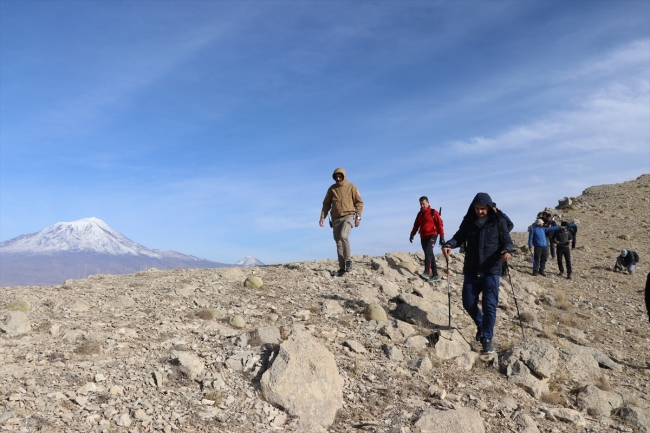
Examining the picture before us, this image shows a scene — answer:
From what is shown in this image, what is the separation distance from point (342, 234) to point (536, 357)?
5489mm

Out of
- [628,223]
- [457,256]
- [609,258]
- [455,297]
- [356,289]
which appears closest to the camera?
[356,289]

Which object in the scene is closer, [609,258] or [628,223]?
[609,258]

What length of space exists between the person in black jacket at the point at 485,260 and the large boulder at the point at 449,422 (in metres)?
2.49

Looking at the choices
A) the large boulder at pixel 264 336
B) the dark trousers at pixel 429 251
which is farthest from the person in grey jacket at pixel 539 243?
the large boulder at pixel 264 336

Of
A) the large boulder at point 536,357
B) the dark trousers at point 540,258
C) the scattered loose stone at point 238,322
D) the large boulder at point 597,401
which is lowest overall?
the large boulder at point 597,401

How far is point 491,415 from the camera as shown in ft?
18.0

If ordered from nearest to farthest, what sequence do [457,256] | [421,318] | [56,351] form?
[56,351], [421,318], [457,256]

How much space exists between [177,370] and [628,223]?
35.9 m

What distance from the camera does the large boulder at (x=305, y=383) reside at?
5176mm

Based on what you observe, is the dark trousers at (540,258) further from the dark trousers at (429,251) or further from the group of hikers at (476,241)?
the dark trousers at (429,251)

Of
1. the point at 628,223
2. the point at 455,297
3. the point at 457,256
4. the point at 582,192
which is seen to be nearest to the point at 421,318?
the point at 455,297

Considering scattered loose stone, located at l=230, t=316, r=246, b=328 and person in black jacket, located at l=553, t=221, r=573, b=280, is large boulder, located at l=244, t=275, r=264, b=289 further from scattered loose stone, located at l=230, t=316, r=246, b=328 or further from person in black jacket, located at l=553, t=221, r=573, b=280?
person in black jacket, located at l=553, t=221, r=573, b=280

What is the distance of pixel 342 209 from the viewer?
11.2 m

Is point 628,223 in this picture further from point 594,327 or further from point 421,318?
point 421,318
